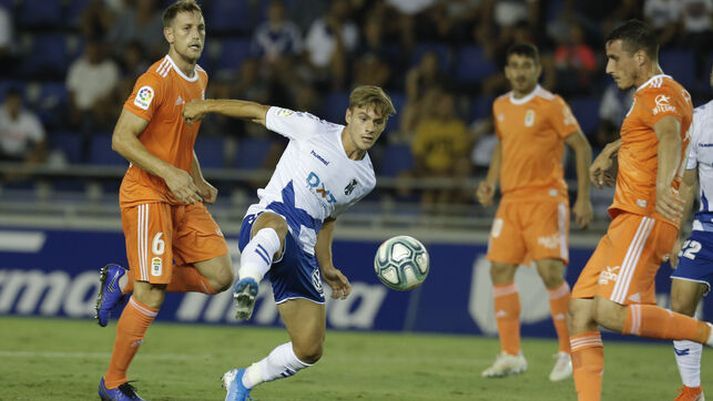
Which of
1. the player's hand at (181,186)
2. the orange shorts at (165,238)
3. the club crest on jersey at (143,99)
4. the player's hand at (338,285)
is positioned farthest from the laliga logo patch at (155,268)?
the player's hand at (338,285)

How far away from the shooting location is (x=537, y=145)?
10.7m

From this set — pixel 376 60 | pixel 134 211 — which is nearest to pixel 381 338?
pixel 376 60

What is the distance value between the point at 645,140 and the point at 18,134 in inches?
414

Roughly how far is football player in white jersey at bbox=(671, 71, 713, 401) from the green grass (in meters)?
0.91

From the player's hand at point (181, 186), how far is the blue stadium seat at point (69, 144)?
8.96 meters

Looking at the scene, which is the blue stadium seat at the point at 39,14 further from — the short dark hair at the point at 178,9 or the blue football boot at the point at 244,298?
the blue football boot at the point at 244,298

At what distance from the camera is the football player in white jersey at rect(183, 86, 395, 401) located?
7438 mm

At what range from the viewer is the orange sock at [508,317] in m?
10.5

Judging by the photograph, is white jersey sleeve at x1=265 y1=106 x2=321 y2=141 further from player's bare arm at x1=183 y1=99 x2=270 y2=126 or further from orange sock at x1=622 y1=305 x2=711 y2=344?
orange sock at x1=622 y1=305 x2=711 y2=344

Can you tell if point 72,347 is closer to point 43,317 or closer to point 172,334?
point 172,334

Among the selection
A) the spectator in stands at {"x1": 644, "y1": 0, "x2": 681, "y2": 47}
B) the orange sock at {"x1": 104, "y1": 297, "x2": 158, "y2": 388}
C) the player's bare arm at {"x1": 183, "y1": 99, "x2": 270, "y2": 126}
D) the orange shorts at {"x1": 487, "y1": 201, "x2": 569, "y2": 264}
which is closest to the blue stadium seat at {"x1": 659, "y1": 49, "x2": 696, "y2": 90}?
the spectator in stands at {"x1": 644, "y1": 0, "x2": 681, "y2": 47}

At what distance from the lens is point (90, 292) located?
555 inches

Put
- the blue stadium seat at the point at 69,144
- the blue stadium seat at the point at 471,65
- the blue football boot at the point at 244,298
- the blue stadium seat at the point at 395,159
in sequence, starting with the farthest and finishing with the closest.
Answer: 1. the blue stadium seat at the point at 471,65
2. the blue stadium seat at the point at 69,144
3. the blue stadium seat at the point at 395,159
4. the blue football boot at the point at 244,298

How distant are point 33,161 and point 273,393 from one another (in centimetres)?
810
